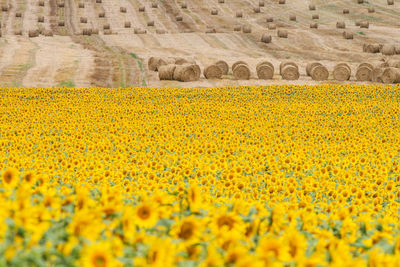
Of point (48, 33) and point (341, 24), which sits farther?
point (341, 24)

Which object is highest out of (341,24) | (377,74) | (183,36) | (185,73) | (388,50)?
(341,24)

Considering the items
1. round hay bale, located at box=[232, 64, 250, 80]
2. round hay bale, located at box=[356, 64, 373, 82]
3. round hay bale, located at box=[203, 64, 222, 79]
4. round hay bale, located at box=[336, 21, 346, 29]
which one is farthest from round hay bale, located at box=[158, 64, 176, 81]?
round hay bale, located at box=[336, 21, 346, 29]

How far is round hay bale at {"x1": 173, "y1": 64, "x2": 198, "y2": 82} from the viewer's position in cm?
2891

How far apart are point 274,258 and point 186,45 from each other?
45.8 meters

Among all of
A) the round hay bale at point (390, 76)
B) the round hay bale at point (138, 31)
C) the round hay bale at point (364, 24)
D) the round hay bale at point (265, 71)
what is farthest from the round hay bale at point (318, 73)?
the round hay bale at point (138, 31)

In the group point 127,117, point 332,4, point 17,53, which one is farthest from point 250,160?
point 332,4

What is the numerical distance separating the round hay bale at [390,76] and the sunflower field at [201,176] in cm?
428

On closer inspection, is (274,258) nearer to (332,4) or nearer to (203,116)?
(203,116)

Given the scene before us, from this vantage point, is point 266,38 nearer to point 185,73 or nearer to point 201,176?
point 185,73

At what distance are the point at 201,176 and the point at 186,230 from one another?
678 centimetres

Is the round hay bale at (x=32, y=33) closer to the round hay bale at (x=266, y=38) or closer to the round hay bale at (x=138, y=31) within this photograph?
the round hay bale at (x=138, y=31)

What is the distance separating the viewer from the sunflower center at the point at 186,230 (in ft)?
12.7

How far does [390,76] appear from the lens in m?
29.3

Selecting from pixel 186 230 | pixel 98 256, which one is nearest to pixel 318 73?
pixel 186 230
